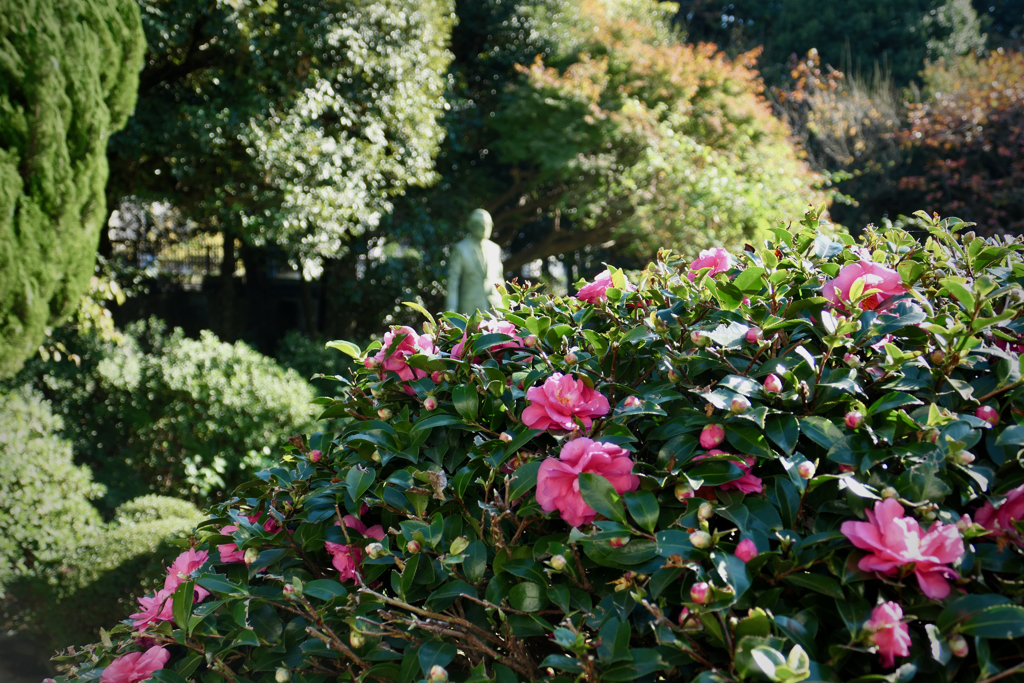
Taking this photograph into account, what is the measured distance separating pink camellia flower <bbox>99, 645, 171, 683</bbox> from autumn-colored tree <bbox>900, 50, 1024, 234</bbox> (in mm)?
12713

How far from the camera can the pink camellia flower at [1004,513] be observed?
0.79 metres

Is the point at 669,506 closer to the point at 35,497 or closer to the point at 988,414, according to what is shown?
the point at 988,414

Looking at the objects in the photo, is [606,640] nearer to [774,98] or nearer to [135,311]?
[135,311]

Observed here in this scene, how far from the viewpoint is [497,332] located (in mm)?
1236

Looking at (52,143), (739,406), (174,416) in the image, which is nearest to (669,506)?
(739,406)

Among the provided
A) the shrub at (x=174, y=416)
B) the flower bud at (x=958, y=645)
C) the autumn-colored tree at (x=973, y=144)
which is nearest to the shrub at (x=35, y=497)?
the shrub at (x=174, y=416)

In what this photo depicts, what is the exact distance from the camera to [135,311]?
9.38 meters

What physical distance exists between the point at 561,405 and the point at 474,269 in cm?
481

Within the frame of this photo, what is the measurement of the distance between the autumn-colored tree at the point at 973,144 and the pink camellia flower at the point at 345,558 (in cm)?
1248

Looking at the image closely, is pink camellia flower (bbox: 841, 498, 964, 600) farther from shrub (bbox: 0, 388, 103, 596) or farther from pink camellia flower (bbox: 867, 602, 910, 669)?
shrub (bbox: 0, 388, 103, 596)

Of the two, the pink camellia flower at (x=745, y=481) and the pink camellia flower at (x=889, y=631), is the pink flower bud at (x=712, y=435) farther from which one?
the pink camellia flower at (x=889, y=631)

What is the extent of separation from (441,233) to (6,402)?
17.7 ft

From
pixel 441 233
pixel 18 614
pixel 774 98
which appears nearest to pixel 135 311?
pixel 441 233

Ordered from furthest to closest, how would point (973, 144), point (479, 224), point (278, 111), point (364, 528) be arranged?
point (973, 144) < point (278, 111) < point (479, 224) < point (364, 528)
